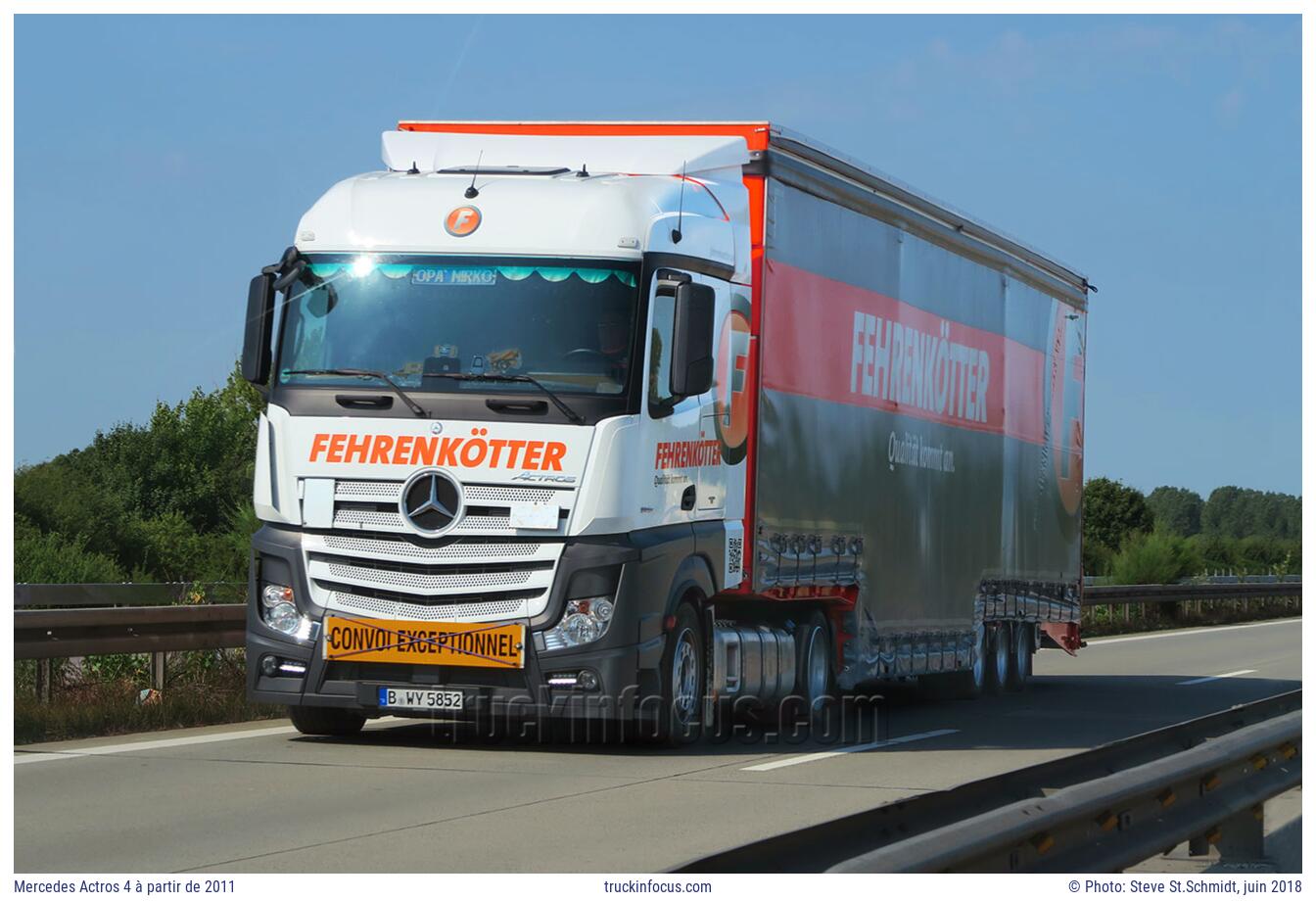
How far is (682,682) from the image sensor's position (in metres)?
12.8

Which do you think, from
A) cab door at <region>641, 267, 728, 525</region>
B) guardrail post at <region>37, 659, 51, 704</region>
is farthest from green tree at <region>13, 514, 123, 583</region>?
cab door at <region>641, 267, 728, 525</region>

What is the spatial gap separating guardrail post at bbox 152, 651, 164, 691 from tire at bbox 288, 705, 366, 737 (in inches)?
68.2

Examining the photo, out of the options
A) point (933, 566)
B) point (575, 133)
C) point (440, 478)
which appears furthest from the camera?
point (933, 566)

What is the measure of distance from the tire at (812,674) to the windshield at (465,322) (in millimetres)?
3710

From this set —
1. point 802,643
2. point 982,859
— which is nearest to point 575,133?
point 802,643

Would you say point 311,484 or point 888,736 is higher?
point 311,484

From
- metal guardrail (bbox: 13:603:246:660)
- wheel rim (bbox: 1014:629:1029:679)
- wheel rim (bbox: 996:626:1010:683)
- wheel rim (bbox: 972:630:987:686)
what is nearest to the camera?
metal guardrail (bbox: 13:603:246:660)

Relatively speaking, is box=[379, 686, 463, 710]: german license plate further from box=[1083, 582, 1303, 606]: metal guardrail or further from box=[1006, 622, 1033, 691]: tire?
box=[1083, 582, 1303, 606]: metal guardrail

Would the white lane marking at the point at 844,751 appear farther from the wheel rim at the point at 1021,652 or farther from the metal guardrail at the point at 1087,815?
the wheel rim at the point at 1021,652

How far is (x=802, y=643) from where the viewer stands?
584 inches

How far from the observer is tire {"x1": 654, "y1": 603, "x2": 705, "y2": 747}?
1245 cm

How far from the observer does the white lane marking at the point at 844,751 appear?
11938 mm

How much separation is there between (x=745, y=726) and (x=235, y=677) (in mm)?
3899
